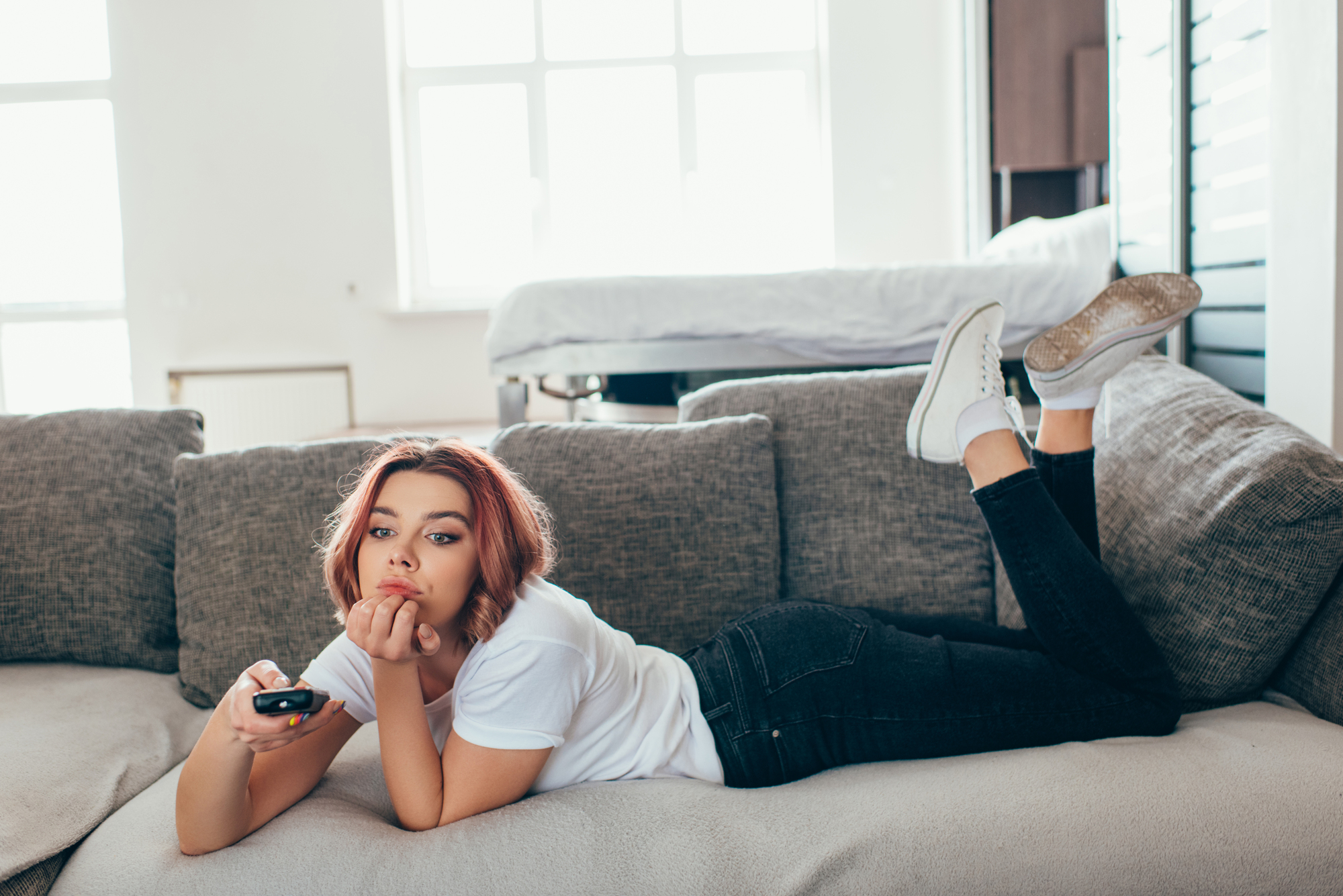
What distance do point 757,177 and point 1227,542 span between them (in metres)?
4.01

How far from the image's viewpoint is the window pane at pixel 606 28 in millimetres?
4781

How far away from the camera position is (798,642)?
1.09m

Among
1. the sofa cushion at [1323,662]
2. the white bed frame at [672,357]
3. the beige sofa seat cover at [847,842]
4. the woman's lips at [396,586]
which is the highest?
the white bed frame at [672,357]

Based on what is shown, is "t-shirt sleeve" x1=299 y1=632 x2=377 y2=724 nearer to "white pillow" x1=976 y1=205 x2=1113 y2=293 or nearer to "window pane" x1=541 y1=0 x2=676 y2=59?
"white pillow" x1=976 y1=205 x2=1113 y2=293

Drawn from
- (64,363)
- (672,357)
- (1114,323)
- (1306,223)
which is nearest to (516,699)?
(1114,323)

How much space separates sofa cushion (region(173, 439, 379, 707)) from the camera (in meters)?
1.34

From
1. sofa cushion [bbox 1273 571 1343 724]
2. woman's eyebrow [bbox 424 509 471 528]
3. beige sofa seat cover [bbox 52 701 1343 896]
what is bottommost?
beige sofa seat cover [bbox 52 701 1343 896]

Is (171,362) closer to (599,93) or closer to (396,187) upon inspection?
(396,187)

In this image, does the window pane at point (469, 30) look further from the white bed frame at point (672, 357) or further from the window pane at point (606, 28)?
the white bed frame at point (672, 357)

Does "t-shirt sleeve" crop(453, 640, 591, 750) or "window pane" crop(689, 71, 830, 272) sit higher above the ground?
"window pane" crop(689, 71, 830, 272)

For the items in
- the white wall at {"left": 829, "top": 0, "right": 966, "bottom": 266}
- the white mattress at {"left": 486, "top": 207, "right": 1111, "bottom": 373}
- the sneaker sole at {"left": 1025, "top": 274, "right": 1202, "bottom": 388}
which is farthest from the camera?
the white wall at {"left": 829, "top": 0, "right": 966, "bottom": 266}

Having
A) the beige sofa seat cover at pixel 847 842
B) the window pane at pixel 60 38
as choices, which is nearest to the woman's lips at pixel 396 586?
the beige sofa seat cover at pixel 847 842

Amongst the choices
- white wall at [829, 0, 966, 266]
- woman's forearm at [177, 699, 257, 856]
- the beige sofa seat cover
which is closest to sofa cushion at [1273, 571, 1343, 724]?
the beige sofa seat cover

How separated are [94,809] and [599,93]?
4.35m
